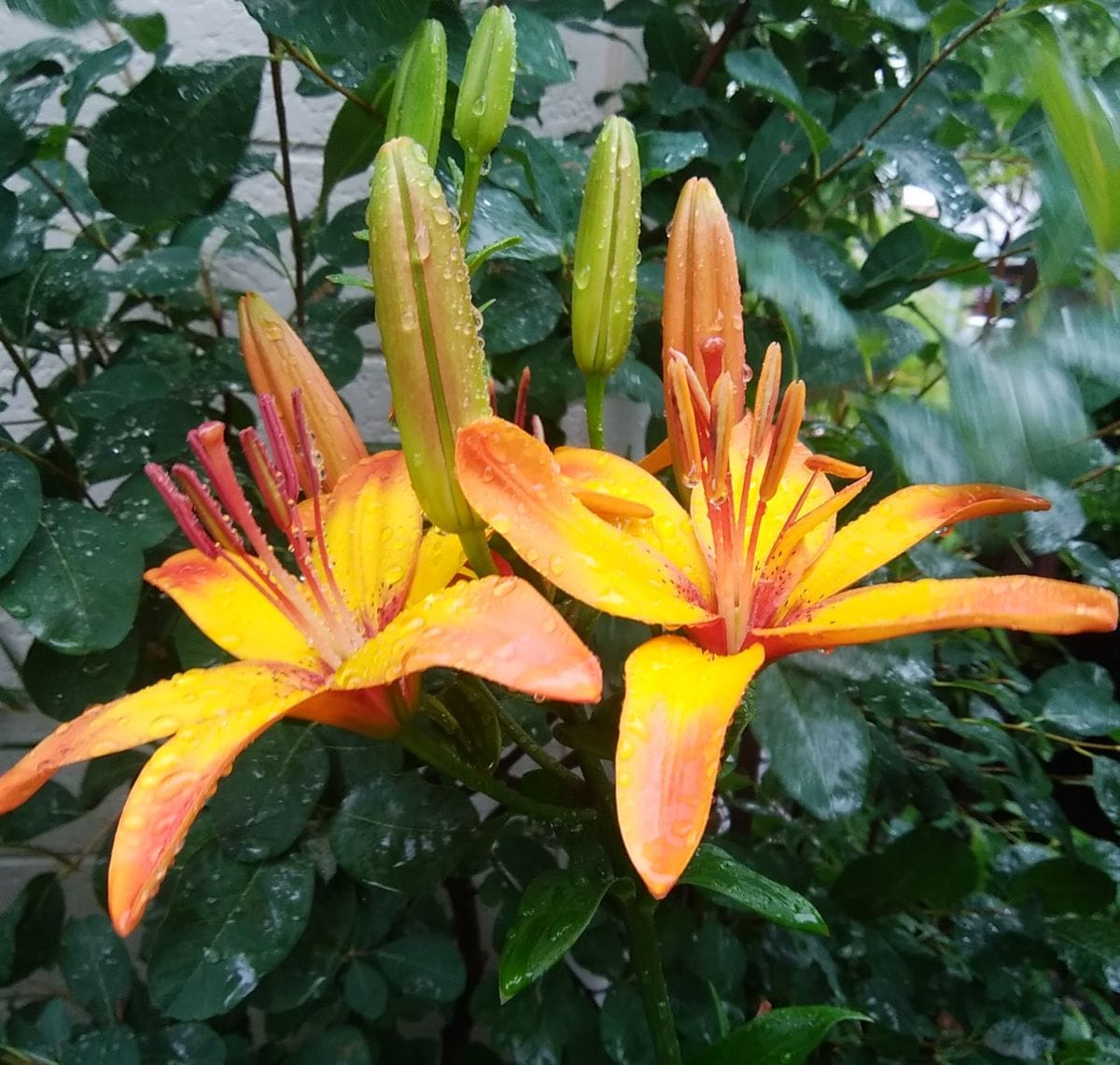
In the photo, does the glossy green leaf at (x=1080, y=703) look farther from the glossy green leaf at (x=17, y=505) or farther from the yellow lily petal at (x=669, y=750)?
the glossy green leaf at (x=17, y=505)

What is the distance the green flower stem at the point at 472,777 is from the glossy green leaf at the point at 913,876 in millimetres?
441

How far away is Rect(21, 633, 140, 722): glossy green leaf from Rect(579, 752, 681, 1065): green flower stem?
30cm

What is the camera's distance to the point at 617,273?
36cm

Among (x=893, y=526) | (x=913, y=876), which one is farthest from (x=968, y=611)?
(x=913, y=876)

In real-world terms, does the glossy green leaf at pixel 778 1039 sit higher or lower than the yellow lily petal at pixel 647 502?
lower

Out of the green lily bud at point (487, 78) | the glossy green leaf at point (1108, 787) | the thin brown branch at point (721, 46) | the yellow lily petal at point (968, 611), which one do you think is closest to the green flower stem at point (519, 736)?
the yellow lily petal at point (968, 611)

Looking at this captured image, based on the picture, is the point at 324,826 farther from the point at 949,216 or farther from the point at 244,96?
the point at 949,216

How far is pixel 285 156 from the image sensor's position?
54 cm

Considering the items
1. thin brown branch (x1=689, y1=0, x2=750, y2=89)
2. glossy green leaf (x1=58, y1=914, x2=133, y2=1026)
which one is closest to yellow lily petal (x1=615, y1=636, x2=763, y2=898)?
glossy green leaf (x1=58, y1=914, x2=133, y2=1026)

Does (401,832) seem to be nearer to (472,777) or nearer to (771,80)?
(472,777)

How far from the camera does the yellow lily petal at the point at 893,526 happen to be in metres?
0.32

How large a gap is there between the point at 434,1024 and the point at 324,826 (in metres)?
0.61

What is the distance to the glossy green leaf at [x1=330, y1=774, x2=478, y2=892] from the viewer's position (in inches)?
17.9

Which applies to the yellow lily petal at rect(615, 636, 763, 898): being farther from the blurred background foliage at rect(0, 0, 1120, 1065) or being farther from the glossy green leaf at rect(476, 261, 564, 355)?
the glossy green leaf at rect(476, 261, 564, 355)
